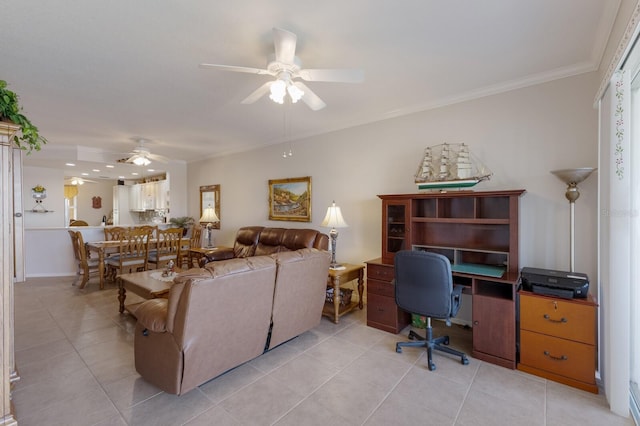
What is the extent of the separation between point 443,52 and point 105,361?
3951 millimetres

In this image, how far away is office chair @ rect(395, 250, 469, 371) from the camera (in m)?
2.39

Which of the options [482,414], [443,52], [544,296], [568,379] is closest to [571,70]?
[443,52]

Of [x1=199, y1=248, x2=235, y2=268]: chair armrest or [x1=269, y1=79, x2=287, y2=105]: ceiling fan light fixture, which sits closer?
[x1=269, y1=79, x2=287, y2=105]: ceiling fan light fixture

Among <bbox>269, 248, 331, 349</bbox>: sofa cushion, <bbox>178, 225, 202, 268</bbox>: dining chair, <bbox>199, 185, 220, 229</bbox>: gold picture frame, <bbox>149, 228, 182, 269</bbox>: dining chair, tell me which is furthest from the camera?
<bbox>199, 185, 220, 229</bbox>: gold picture frame

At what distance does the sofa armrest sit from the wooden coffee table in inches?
37.4

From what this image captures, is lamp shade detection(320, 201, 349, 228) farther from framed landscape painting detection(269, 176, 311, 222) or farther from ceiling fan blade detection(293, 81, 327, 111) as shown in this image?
ceiling fan blade detection(293, 81, 327, 111)

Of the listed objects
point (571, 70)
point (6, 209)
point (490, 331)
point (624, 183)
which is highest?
point (571, 70)

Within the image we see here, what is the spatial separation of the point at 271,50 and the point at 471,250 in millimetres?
2691

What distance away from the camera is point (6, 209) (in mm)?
1701

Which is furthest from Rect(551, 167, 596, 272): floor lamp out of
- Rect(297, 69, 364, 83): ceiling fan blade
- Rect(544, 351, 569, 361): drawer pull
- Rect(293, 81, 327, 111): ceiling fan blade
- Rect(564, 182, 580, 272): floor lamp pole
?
Rect(293, 81, 327, 111): ceiling fan blade

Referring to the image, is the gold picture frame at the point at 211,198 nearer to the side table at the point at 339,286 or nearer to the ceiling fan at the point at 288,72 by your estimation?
the side table at the point at 339,286

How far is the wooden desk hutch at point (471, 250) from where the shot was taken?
2.51 m

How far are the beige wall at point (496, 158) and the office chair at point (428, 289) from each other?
1095mm

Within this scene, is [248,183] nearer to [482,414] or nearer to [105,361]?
[105,361]
